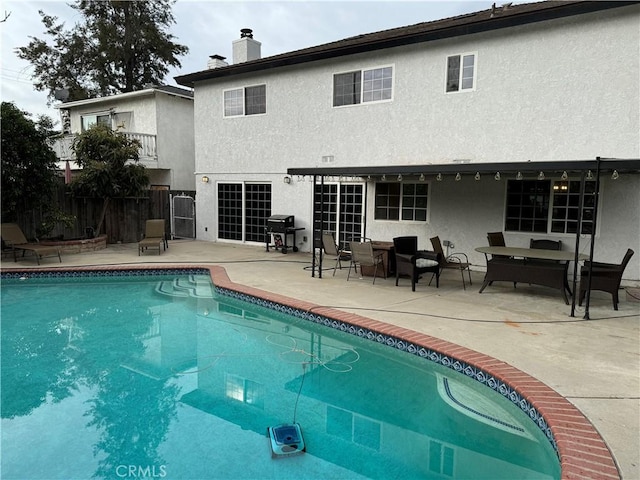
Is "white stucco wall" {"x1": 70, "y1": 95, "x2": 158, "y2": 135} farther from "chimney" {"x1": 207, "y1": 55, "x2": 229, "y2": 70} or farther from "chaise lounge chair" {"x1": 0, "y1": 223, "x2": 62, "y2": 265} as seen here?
"chaise lounge chair" {"x1": 0, "y1": 223, "x2": 62, "y2": 265}

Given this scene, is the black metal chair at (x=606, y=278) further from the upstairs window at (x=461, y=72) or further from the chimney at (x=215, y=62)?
the chimney at (x=215, y=62)

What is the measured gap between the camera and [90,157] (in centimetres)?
1340

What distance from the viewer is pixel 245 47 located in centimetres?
1542

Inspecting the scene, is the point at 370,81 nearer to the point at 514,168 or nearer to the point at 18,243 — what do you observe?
the point at 514,168

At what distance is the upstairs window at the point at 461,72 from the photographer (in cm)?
998

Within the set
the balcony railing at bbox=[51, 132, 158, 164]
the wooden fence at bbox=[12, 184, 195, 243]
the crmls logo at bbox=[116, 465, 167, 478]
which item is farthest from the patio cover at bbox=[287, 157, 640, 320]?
the balcony railing at bbox=[51, 132, 158, 164]

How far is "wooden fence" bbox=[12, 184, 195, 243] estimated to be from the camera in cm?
1311

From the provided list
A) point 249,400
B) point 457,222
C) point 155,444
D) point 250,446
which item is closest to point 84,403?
point 155,444

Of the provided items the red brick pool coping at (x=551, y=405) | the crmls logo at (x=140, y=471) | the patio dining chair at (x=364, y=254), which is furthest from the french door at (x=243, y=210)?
the crmls logo at (x=140, y=471)

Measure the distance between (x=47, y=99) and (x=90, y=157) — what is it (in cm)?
1966

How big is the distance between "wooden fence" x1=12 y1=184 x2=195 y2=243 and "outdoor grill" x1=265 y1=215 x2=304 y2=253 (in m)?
4.75

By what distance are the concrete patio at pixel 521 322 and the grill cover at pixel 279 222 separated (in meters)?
1.73

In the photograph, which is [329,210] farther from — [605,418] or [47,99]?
[47,99]

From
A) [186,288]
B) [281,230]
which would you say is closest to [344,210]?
[281,230]
